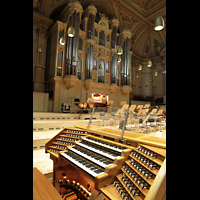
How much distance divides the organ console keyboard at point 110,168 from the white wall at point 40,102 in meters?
5.74

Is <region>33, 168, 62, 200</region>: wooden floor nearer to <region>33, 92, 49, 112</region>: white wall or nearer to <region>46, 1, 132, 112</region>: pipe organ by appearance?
<region>46, 1, 132, 112</region>: pipe organ

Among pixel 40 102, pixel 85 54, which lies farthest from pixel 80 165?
pixel 85 54

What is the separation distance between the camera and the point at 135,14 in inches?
454

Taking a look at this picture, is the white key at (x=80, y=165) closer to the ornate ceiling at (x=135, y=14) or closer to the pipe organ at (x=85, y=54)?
the pipe organ at (x=85, y=54)

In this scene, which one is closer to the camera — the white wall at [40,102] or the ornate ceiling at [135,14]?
the white wall at [40,102]

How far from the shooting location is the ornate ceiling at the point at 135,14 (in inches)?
375

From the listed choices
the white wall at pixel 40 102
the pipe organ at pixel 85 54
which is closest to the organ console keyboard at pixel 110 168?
the white wall at pixel 40 102

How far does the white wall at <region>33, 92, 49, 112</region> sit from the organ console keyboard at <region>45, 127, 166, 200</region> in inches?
226

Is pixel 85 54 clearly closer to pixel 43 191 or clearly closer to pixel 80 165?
pixel 80 165
